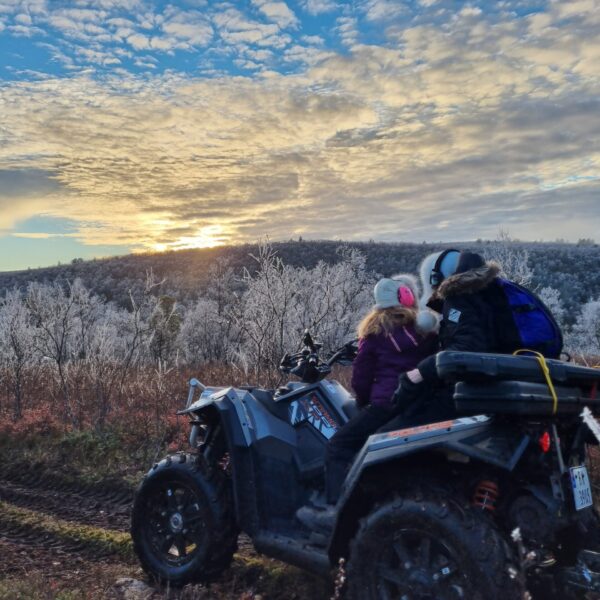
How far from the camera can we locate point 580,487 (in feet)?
9.76

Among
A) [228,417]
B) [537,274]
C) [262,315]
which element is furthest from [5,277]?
[228,417]

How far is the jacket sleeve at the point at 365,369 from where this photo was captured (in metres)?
3.92

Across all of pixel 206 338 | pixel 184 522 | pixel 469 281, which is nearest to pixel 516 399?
pixel 469 281

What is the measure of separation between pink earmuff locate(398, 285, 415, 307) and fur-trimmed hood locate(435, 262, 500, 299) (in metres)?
0.49

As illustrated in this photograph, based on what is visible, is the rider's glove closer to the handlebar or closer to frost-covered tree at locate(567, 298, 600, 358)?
the handlebar

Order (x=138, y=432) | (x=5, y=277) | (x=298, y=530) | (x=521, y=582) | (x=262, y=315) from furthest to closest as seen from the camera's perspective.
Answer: (x=5, y=277) → (x=262, y=315) → (x=138, y=432) → (x=298, y=530) → (x=521, y=582)

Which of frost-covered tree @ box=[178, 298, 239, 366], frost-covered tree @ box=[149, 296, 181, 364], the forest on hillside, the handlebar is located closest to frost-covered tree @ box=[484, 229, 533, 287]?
the handlebar

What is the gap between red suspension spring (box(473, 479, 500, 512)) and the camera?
9.93ft

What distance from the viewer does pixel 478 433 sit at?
3.05m

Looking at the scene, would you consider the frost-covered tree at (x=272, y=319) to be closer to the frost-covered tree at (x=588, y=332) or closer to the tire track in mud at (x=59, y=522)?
the tire track in mud at (x=59, y=522)

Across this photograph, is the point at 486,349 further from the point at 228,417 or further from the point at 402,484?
the point at 228,417

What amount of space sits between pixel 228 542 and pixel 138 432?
225 inches

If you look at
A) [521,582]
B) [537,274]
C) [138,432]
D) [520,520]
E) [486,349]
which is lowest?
[138,432]

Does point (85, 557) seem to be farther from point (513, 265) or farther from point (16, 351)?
point (513, 265)
